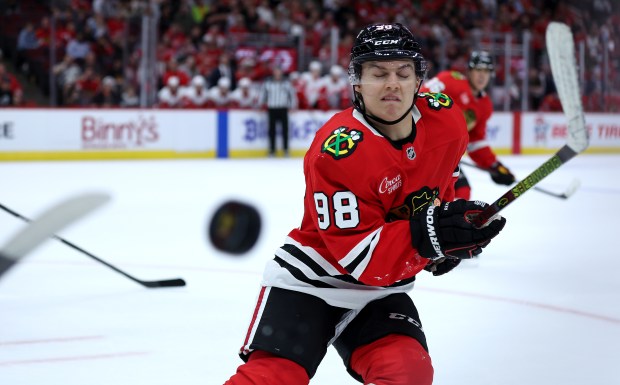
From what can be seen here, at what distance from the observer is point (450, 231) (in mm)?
1864

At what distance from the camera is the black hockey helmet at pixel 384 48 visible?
2055 millimetres

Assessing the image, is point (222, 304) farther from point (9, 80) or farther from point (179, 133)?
point (179, 133)

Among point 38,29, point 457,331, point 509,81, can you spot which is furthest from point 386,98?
point 509,81

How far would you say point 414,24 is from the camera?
601 inches

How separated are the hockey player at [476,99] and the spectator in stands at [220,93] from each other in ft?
23.0

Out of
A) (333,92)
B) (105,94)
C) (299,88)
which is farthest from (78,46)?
(333,92)

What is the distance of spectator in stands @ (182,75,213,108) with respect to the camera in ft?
39.0

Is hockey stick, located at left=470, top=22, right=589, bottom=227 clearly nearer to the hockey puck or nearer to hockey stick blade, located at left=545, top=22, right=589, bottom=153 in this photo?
hockey stick blade, located at left=545, top=22, right=589, bottom=153

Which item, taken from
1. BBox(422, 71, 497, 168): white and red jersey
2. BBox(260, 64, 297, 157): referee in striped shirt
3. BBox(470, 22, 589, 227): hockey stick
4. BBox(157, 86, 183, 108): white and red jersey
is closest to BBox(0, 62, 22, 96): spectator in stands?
BBox(157, 86, 183, 108): white and red jersey

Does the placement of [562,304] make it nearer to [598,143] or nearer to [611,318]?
[611,318]

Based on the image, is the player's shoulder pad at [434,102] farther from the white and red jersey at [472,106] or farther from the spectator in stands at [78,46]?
the spectator in stands at [78,46]

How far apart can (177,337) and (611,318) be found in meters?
1.70

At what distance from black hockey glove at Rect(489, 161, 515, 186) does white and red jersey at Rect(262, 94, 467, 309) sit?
3174 millimetres

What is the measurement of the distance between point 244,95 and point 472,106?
7.40m
